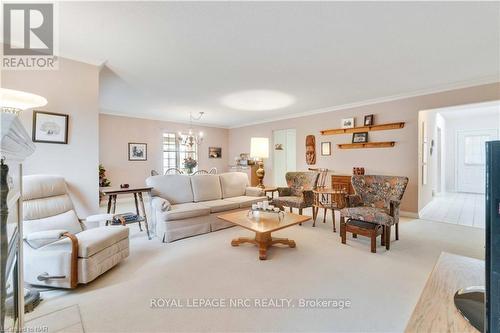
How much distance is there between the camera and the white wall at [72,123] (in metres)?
2.68

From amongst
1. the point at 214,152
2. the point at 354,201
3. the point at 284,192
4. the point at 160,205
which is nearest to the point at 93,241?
the point at 160,205

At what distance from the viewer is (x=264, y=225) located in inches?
111

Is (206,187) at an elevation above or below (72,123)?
below

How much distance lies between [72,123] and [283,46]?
2853mm

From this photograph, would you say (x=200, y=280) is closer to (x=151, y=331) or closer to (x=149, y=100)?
(x=151, y=331)

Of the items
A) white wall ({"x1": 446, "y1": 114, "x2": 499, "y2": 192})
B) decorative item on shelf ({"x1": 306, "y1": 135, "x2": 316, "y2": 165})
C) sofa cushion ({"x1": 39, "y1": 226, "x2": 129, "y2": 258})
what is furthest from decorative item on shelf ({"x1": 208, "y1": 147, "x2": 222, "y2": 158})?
white wall ({"x1": 446, "y1": 114, "x2": 499, "y2": 192})

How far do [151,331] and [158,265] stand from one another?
3.41 ft

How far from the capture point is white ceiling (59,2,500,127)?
2.11 meters

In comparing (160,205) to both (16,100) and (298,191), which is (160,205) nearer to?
(16,100)

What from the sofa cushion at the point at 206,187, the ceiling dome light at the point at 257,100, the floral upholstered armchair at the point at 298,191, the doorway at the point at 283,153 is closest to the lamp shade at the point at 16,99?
the sofa cushion at the point at 206,187

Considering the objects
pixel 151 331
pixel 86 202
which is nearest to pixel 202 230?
pixel 86 202

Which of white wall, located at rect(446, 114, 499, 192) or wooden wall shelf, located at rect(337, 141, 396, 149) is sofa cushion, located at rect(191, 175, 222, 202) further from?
white wall, located at rect(446, 114, 499, 192)

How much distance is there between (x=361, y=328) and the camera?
161 cm

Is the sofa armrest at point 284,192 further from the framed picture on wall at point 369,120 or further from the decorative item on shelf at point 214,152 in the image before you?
the decorative item on shelf at point 214,152
